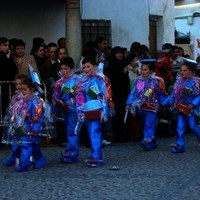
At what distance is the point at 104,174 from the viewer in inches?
304

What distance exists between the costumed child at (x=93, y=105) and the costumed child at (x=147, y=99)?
A: 1457 millimetres

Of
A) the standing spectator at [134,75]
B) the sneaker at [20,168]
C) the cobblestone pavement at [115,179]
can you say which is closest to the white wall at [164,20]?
the standing spectator at [134,75]

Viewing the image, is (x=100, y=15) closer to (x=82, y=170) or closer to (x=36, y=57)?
(x=36, y=57)

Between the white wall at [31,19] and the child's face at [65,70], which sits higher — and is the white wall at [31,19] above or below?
above

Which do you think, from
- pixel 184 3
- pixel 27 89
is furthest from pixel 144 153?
pixel 184 3

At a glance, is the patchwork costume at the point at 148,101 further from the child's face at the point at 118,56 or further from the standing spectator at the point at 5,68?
the standing spectator at the point at 5,68

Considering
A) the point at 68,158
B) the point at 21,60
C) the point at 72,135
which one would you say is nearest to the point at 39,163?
the point at 68,158

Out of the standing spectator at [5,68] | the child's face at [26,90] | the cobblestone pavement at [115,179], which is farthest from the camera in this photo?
the standing spectator at [5,68]

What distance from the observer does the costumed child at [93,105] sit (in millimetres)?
8195

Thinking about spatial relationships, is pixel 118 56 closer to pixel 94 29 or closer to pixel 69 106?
pixel 69 106

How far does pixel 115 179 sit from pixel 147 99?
247cm

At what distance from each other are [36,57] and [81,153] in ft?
6.81

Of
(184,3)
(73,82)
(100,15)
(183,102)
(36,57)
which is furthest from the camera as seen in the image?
(184,3)

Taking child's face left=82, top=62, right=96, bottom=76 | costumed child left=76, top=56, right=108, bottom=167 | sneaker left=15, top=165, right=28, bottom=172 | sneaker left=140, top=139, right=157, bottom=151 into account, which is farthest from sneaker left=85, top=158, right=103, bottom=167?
sneaker left=140, top=139, right=157, bottom=151
